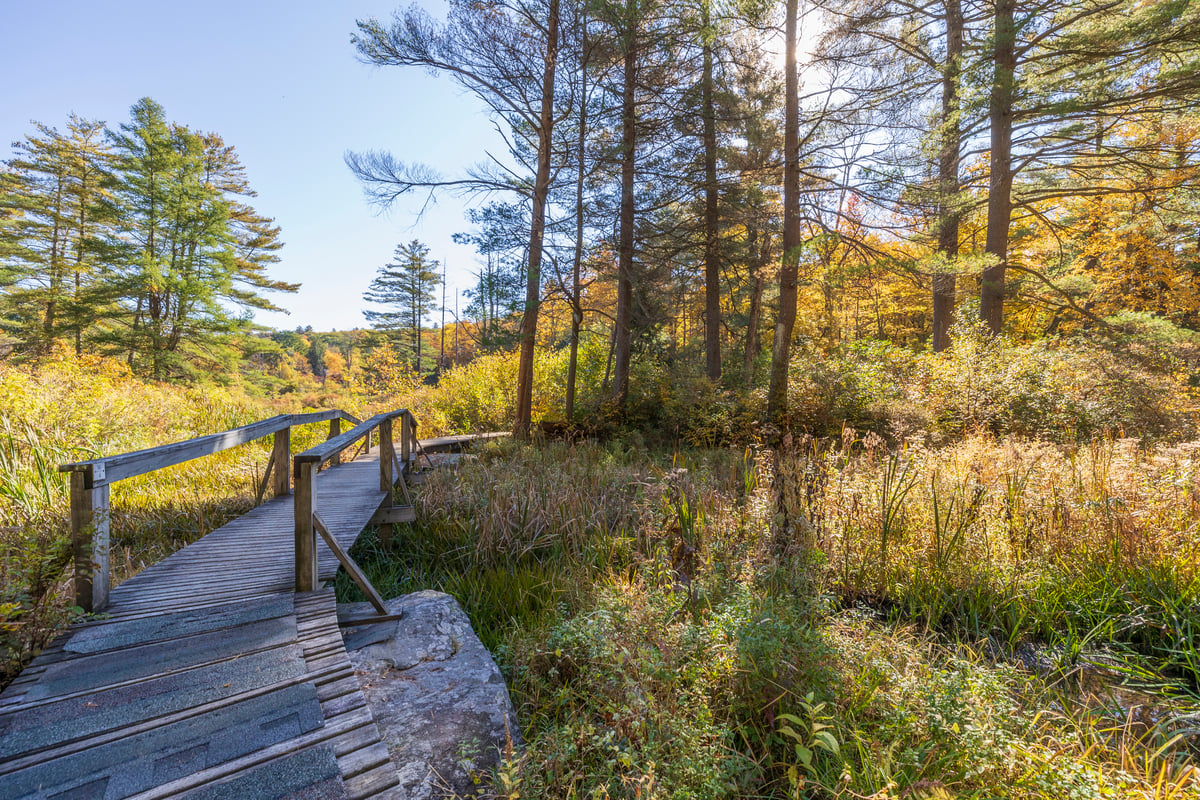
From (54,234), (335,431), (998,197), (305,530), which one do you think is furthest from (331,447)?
(54,234)

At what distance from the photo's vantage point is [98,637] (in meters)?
1.99

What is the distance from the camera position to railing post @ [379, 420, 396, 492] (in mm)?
4699

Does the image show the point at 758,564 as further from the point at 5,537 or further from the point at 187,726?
the point at 5,537

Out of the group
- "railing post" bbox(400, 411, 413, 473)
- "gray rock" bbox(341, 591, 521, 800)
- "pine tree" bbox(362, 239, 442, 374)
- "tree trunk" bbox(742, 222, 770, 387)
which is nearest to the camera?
"gray rock" bbox(341, 591, 521, 800)

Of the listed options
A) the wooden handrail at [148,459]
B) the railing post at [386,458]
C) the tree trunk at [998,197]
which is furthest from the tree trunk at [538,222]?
the tree trunk at [998,197]

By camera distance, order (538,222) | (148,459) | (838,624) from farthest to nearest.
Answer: (538,222) → (838,624) → (148,459)

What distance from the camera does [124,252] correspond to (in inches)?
601

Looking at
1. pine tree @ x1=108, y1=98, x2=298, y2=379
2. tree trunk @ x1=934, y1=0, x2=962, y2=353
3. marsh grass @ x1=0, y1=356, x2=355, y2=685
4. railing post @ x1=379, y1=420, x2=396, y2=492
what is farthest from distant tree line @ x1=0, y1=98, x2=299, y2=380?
tree trunk @ x1=934, y1=0, x2=962, y2=353

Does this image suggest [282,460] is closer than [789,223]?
Yes

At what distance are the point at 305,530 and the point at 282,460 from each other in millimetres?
2565

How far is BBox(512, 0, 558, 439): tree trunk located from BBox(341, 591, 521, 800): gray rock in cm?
664

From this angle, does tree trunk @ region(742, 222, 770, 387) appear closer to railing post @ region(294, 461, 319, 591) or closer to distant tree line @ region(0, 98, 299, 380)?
railing post @ region(294, 461, 319, 591)

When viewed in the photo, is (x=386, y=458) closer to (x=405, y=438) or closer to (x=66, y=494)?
(x=405, y=438)

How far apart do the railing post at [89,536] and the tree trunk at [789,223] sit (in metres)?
9.11
